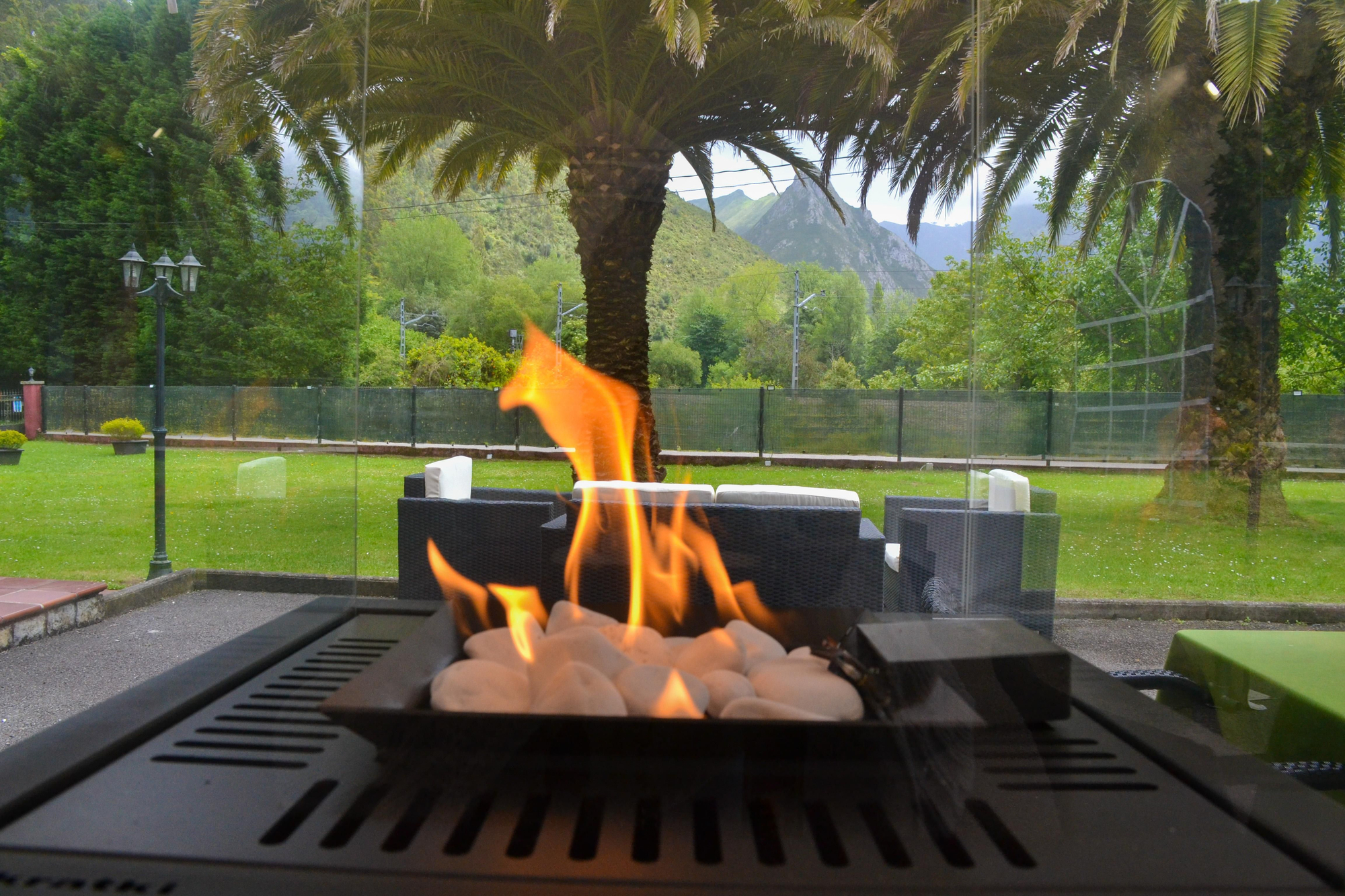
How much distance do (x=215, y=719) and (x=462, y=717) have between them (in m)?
0.22

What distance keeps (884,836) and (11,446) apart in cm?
119

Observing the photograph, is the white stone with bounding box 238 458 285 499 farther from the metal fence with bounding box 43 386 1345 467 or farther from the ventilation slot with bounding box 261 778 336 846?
the ventilation slot with bounding box 261 778 336 846

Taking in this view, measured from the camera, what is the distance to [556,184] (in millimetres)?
1274

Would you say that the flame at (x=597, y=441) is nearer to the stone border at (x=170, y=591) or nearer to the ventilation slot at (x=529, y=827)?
the stone border at (x=170, y=591)

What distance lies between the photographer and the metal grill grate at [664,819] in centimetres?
45

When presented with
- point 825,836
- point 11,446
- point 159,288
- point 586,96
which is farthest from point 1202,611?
point 11,446

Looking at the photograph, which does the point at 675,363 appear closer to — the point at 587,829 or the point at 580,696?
the point at 580,696

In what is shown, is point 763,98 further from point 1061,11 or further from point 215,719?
point 215,719

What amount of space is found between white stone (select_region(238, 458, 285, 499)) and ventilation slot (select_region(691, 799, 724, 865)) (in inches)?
38.0

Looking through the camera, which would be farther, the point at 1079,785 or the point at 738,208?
the point at 738,208

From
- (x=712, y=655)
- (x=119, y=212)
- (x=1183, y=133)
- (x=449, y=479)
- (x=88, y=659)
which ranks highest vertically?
(x=1183, y=133)

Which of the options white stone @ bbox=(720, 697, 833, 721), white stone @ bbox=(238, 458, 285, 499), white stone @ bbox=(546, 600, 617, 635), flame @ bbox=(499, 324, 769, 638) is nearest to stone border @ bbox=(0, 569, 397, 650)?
white stone @ bbox=(238, 458, 285, 499)

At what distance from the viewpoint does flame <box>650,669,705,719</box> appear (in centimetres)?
60

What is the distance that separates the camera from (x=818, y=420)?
4.17 feet
